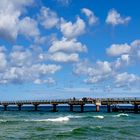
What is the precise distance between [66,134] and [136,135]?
651 cm

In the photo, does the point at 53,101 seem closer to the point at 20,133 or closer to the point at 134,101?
the point at 134,101

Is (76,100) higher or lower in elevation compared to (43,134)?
higher

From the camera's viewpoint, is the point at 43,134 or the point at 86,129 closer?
the point at 43,134

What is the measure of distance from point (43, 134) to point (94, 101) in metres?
46.4

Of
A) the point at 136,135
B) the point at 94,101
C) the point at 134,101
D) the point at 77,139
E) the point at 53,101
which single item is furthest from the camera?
the point at 53,101

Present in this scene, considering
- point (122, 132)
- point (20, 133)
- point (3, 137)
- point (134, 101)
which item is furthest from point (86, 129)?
point (134, 101)

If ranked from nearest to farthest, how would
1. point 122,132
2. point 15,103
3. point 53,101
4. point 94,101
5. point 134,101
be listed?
point 122,132 → point 134,101 → point 94,101 → point 53,101 → point 15,103

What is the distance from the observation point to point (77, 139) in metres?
36.7

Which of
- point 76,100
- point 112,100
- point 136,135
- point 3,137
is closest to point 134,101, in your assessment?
point 112,100

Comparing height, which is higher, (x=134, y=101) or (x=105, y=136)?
(x=134, y=101)

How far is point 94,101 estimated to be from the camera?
85.2 metres

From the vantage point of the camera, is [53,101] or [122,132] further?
[53,101]

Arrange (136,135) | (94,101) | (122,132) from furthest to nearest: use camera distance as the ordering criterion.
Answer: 1. (94,101)
2. (122,132)
3. (136,135)

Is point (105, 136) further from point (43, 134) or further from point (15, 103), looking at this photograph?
point (15, 103)
